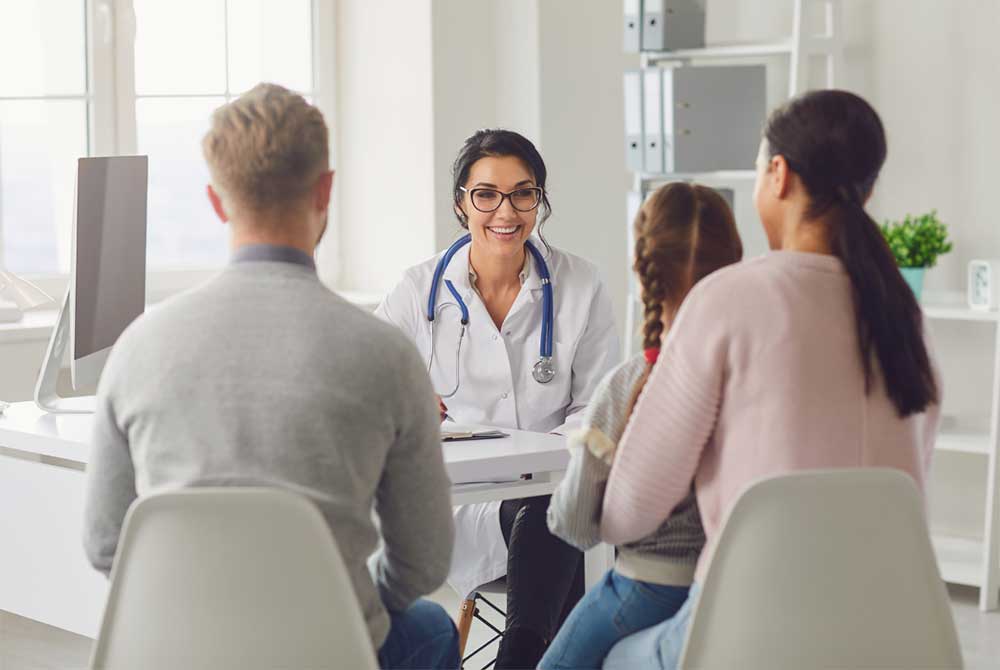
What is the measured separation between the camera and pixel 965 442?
371 cm

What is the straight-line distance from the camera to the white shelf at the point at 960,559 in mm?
3711

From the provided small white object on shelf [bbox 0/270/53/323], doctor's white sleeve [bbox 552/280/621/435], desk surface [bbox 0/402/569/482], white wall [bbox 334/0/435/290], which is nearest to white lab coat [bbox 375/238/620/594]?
doctor's white sleeve [bbox 552/280/621/435]

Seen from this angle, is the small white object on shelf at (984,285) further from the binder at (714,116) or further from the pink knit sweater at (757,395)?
the pink knit sweater at (757,395)

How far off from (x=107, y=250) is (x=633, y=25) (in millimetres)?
1953

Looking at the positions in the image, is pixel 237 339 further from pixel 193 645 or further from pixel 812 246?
pixel 812 246

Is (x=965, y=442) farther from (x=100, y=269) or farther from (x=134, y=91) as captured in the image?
(x=134, y=91)

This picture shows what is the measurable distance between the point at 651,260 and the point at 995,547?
7.50ft

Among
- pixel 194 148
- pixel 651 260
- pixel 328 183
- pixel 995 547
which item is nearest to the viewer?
pixel 328 183

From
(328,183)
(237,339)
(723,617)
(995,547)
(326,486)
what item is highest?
(328,183)

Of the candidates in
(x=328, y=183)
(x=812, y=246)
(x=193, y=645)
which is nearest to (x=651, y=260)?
(x=812, y=246)

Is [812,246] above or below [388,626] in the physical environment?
above

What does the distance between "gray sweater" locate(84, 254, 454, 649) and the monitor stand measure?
1.26m

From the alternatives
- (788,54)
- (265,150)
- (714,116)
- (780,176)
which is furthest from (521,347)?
(788,54)

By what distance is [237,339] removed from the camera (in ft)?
4.81
